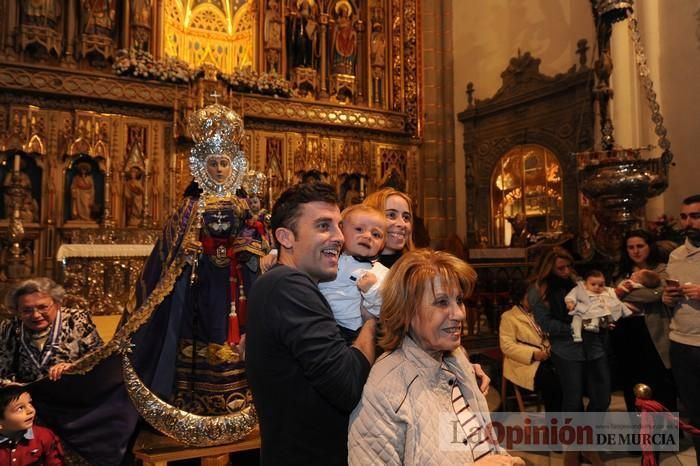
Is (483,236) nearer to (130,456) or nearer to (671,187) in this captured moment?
(671,187)

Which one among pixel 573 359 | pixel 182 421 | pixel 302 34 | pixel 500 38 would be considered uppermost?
pixel 302 34

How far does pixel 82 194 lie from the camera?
31.8ft

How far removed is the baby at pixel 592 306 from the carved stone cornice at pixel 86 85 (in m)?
8.47

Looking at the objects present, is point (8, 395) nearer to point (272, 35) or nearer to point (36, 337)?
point (36, 337)

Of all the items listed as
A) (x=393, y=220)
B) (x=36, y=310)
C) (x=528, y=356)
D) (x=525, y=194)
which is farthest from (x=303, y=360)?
(x=525, y=194)

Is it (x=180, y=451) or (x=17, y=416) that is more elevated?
(x=17, y=416)

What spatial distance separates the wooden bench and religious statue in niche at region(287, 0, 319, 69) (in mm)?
9472

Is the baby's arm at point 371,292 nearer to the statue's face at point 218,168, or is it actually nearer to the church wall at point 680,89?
the statue's face at point 218,168

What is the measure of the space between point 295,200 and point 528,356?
3.37 metres

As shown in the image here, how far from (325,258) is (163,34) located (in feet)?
34.5

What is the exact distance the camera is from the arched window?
10.4 m

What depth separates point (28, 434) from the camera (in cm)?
336

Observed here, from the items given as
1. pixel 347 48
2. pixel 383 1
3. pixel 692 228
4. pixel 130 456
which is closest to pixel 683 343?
pixel 692 228

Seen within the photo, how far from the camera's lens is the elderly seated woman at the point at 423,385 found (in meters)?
1.70
